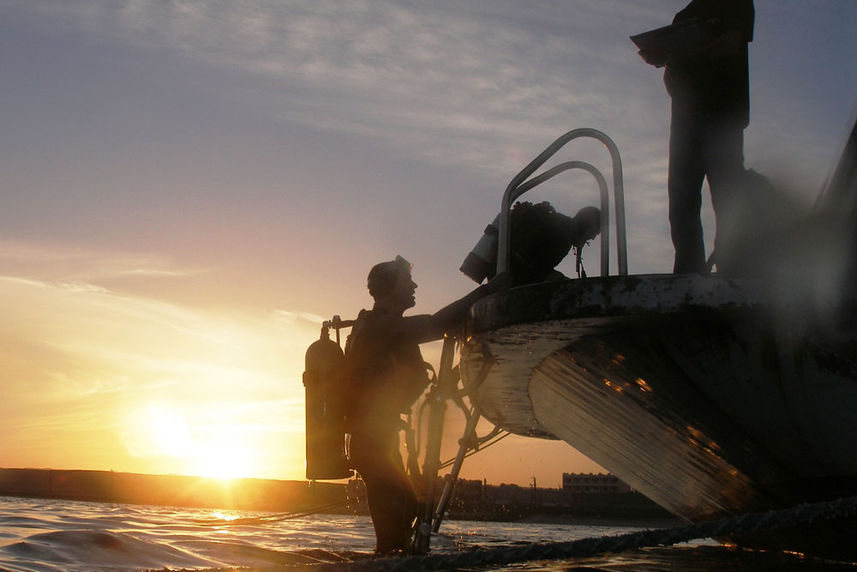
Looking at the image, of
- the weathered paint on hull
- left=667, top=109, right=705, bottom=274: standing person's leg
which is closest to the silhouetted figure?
the weathered paint on hull

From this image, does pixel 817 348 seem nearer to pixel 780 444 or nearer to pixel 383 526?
pixel 780 444

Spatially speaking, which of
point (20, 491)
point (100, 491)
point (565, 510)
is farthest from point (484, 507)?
point (20, 491)

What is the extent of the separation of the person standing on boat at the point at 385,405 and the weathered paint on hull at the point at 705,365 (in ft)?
2.79

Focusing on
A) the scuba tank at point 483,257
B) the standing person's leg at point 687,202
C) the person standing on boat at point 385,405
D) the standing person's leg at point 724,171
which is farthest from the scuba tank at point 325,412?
the standing person's leg at point 724,171

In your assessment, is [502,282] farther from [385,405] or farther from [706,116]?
[385,405]

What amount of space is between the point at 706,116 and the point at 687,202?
400 mm

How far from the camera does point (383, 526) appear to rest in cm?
476

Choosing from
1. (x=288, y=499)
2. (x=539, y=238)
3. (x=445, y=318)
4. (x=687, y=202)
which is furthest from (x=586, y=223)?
(x=288, y=499)

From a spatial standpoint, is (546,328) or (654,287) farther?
(546,328)

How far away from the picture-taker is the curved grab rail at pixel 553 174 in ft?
11.5

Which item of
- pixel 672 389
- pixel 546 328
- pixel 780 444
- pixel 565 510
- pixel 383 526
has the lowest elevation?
pixel 565 510

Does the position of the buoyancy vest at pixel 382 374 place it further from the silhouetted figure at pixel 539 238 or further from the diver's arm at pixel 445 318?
the silhouetted figure at pixel 539 238

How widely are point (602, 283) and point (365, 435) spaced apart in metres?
2.31

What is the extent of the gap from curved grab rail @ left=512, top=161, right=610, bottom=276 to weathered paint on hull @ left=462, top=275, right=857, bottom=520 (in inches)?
22.1
